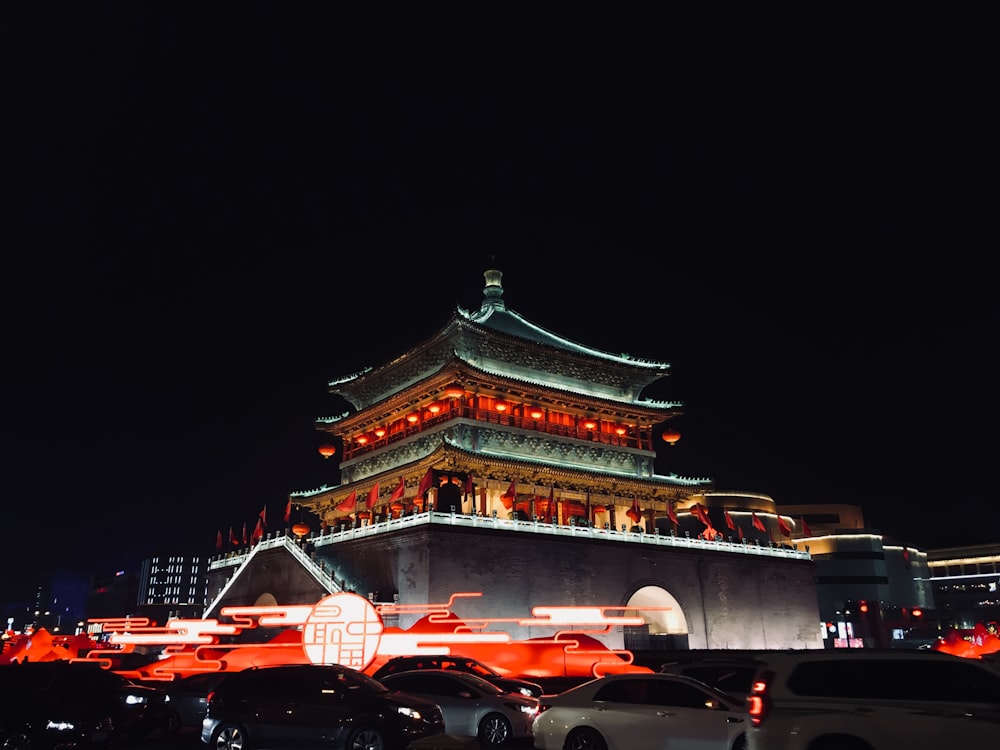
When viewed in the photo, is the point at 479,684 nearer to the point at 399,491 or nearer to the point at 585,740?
the point at 585,740

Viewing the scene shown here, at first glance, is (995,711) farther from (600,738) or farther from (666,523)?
(666,523)

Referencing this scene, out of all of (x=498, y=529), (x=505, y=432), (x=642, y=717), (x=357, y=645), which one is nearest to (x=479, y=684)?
(x=642, y=717)

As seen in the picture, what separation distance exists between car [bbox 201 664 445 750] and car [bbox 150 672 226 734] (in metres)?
3.00

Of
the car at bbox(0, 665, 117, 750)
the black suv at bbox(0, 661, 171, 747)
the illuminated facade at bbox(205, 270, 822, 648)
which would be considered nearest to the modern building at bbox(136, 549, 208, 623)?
the illuminated facade at bbox(205, 270, 822, 648)

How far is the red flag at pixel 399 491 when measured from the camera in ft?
106

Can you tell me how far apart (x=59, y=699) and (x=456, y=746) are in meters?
8.58

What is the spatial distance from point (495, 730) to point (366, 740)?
2.64 metres

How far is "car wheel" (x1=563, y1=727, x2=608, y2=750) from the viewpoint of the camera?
981 cm

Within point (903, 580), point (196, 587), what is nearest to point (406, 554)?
point (903, 580)

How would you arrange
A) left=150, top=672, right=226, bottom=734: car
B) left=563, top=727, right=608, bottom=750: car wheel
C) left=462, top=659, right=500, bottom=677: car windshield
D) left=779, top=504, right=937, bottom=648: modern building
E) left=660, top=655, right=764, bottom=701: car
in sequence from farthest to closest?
left=779, top=504, right=937, bottom=648: modern building, left=462, top=659, right=500, bottom=677: car windshield, left=150, top=672, right=226, bottom=734: car, left=660, top=655, right=764, bottom=701: car, left=563, top=727, right=608, bottom=750: car wheel

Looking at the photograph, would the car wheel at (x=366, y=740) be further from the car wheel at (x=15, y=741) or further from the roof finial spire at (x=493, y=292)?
the roof finial spire at (x=493, y=292)

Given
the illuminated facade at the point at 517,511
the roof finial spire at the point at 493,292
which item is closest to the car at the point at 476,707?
the illuminated facade at the point at 517,511

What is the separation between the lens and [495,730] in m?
11.9

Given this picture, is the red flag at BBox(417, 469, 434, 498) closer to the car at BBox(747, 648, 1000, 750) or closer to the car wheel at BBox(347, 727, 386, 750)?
the car wheel at BBox(347, 727, 386, 750)
